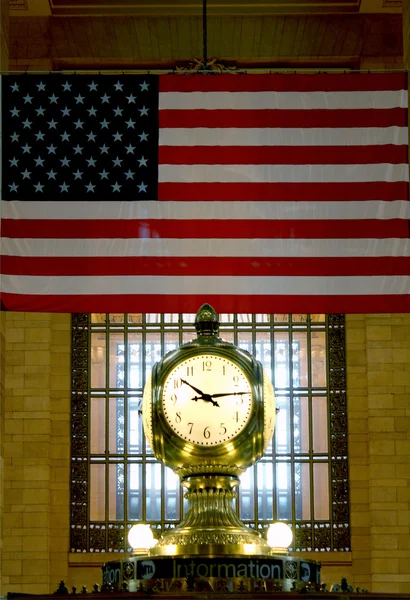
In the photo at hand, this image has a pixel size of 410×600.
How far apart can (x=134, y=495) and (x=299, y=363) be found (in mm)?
2918

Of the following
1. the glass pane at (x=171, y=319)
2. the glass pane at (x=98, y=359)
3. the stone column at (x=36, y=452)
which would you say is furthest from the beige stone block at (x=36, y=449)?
the glass pane at (x=171, y=319)

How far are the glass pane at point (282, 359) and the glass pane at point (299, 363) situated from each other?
0.10 m

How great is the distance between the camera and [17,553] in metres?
18.1

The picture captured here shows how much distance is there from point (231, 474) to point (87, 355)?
15247mm

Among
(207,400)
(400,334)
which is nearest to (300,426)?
(400,334)

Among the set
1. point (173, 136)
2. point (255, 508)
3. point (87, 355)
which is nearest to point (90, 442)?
point (87, 355)

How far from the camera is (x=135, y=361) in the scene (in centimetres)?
1889

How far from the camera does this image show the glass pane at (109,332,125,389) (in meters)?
18.9

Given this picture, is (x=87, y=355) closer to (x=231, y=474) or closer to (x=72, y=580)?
(x=72, y=580)

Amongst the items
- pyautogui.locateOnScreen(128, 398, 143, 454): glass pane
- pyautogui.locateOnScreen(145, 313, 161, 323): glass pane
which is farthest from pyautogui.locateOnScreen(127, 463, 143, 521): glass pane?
pyautogui.locateOnScreen(145, 313, 161, 323): glass pane

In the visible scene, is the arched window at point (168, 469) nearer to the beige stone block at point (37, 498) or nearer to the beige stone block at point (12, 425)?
the beige stone block at point (37, 498)

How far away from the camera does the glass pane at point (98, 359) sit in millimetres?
18953

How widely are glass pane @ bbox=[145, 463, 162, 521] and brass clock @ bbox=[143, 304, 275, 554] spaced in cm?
1465

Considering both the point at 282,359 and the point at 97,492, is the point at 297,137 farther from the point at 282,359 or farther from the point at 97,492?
the point at 97,492
